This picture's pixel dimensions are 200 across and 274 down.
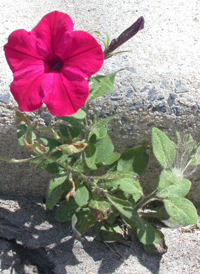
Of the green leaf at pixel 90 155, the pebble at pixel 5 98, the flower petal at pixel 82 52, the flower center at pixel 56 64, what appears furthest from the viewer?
the pebble at pixel 5 98

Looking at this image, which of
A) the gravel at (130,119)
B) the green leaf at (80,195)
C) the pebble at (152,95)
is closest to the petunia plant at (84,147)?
the green leaf at (80,195)

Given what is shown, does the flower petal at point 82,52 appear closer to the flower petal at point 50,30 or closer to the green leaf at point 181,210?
the flower petal at point 50,30

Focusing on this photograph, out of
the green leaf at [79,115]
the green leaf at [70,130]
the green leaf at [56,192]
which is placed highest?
the green leaf at [79,115]

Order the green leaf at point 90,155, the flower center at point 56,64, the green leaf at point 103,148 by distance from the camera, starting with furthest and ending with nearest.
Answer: the green leaf at point 103,148, the green leaf at point 90,155, the flower center at point 56,64

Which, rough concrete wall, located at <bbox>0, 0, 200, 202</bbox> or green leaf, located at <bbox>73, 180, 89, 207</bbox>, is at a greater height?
rough concrete wall, located at <bbox>0, 0, 200, 202</bbox>

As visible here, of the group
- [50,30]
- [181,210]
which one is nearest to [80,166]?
[181,210]

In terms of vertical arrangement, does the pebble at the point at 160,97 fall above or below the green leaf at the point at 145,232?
above

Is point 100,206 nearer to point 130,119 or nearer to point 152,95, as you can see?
point 130,119

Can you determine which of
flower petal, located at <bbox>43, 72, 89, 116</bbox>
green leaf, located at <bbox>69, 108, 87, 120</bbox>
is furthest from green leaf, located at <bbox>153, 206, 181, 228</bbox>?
flower petal, located at <bbox>43, 72, 89, 116</bbox>

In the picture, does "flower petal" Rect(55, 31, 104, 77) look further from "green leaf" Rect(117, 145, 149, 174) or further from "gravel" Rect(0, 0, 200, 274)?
"green leaf" Rect(117, 145, 149, 174)
